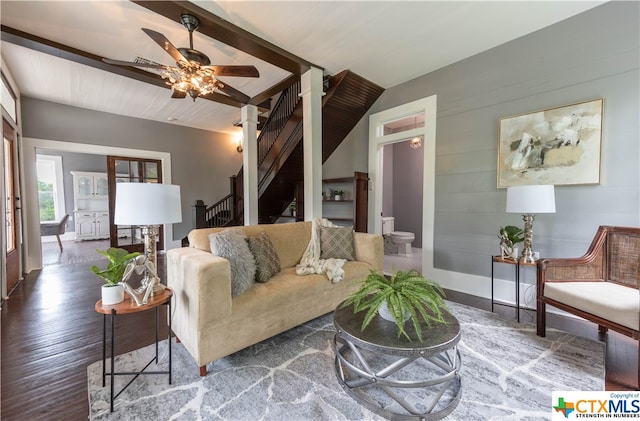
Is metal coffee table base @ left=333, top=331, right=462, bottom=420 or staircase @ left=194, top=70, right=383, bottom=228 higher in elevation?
staircase @ left=194, top=70, right=383, bottom=228

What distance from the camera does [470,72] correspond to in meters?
3.14

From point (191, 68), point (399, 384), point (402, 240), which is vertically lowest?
point (399, 384)

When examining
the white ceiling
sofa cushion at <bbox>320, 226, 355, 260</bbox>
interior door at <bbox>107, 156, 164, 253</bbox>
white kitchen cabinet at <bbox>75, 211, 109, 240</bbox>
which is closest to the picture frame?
the white ceiling

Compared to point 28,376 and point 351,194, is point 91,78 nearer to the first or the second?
point 28,376

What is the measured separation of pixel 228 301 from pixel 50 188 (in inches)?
342

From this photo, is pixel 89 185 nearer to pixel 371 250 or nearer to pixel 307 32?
pixel 307 32

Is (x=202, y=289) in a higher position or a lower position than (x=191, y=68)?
lower

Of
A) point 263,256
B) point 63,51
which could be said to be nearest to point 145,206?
point 263,256

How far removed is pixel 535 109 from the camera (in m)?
2.68

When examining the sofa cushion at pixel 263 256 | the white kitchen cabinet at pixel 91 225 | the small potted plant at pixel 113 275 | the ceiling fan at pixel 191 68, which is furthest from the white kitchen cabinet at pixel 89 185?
the small potted plant at pixel 113 275

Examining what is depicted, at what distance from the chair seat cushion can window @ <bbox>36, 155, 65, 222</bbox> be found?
10.4m

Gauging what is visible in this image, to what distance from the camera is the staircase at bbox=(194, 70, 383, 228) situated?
12.6 feet

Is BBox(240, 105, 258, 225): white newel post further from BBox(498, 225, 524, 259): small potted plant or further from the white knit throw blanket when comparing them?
BBox(498, 225, 524, 259): small potted plant

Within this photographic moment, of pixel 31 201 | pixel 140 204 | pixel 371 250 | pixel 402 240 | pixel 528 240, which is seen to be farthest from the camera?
pixel 402 240
